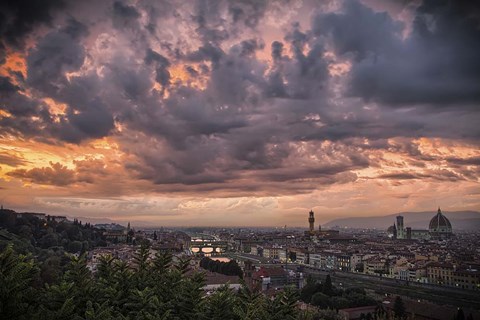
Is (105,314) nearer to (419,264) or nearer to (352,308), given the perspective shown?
(352,308)

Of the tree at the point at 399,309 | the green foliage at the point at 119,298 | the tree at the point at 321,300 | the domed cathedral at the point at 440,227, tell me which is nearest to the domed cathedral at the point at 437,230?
the domed cathedral at the point at 440,227

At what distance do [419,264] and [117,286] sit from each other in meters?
64.9

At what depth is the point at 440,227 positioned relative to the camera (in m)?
158

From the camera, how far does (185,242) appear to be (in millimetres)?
143375

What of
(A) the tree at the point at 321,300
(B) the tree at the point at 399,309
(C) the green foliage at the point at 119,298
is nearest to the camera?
(C) the green foliage at the point at 119,298

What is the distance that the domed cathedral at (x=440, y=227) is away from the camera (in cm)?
15455

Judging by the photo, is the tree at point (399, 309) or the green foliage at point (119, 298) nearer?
the green foliage at point (119, 298)

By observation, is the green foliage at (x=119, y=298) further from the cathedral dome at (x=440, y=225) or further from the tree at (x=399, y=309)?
the cathedral dome at (x=440, y=225)

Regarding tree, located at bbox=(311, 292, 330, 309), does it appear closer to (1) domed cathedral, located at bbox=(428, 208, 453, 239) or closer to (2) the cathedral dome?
(1) domed cathedral, located at bbox=(428, 208, 453, 239)

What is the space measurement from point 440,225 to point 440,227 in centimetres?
90

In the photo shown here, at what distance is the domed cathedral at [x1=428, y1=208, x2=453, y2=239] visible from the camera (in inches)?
6085

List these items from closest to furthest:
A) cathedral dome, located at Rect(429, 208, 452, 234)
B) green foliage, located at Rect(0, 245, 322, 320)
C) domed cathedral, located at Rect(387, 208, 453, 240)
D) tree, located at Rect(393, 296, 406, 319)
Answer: green foliage, located at Rect(0, 245, 322, 320) → tree, located at Rect(393, 296, 406, 319) → domed cathedral, located at Rect(387, 208, 453, 240) → cathedral dome, located at Rect(429, 208, 452, 234)

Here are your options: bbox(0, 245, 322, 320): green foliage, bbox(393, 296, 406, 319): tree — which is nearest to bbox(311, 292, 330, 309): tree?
bbox(393, 296, 406, 319): tree

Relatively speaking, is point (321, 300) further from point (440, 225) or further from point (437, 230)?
point (440, 225)
